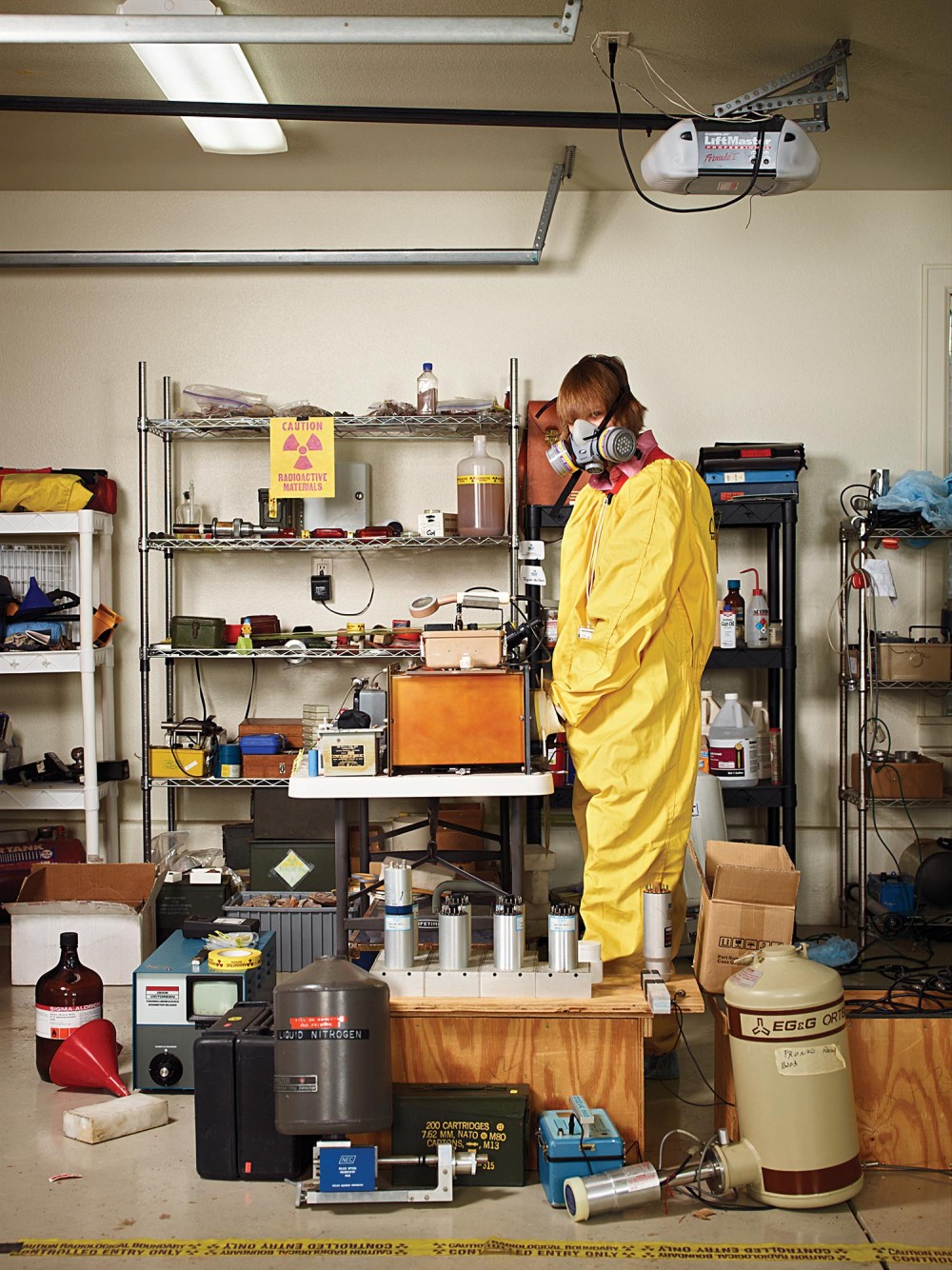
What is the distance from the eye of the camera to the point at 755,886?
9.91 feet

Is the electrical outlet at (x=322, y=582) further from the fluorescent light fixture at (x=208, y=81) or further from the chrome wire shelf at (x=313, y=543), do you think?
the fluorescent light fixture at (x=208, y=81)

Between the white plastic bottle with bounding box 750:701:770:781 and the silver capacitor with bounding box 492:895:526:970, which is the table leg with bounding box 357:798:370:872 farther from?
the white plastic bottle with bounding box 750:701:770:781

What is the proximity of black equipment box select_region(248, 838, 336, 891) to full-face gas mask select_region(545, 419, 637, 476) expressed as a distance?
5.80 feet

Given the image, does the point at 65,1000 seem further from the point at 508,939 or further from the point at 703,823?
the point at 703,823

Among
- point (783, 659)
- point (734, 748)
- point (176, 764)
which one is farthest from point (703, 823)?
point (176, 764)

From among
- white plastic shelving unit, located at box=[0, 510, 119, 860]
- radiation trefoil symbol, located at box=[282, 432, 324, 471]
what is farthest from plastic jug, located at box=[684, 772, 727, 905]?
white plastic shelving unit, located at box=[0, 510, 119, 860]

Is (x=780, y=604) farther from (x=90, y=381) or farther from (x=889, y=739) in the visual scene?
(x=90, y=381)

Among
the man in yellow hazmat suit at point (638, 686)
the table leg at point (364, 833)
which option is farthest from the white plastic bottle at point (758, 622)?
the table leg at point (364, 833)

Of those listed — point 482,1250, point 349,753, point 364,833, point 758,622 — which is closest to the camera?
point 482,1250

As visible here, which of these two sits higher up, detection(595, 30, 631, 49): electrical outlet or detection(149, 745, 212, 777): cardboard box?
detection(595, 30, 631, 49): electrical outlet

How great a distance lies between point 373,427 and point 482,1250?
3155mm

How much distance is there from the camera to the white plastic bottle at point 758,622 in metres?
4.57

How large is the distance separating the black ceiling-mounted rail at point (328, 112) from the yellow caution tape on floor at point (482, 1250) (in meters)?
3.17

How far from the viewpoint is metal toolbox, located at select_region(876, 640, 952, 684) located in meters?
4.46
